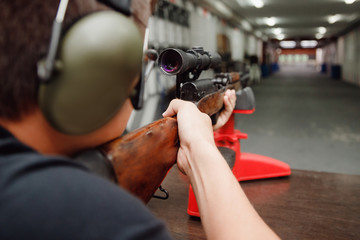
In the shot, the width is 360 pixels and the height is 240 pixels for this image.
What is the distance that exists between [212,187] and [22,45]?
0.38 meters

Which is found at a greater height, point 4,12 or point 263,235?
point 4,12

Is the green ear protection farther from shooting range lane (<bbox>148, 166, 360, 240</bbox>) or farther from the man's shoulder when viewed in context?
shooting range lane (<bbox>148, 166, 360, 240</bbox>)

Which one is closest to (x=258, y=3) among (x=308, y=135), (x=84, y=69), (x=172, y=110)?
(x=308, y=135)

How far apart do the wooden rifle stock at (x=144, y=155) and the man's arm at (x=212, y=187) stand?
1.3 inches

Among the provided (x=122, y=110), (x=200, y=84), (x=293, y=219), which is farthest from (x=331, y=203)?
(x=122, y=110)

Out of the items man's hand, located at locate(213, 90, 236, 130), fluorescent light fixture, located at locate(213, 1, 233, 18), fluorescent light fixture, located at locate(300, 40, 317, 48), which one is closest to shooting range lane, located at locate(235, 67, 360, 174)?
man's hand, located at locate(213, 90, 236, 130)

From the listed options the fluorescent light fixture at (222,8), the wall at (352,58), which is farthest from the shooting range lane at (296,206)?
the wall at (352,58)

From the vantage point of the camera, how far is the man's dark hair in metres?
0.29

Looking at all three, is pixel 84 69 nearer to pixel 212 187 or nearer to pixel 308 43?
pixel 212 187

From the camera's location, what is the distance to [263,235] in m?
0.48

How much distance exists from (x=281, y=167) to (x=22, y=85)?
125 cm

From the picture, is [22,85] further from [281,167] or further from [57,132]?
[281,167]

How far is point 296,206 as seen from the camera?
3.51 ft

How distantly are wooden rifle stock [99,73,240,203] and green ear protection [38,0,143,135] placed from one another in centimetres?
10
